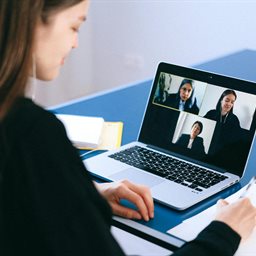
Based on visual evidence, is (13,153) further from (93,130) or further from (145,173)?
(93,130)

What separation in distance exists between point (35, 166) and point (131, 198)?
15.2 inches

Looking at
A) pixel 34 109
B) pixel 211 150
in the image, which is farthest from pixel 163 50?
pixel 34 109

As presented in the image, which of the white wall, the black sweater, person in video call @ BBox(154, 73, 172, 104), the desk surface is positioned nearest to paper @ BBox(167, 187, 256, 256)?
the desk surface

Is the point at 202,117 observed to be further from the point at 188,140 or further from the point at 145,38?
the point at 145,38

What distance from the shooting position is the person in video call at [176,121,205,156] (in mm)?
1300

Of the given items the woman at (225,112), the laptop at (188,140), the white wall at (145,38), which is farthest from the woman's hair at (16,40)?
the white wall at (145,38)

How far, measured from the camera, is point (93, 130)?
149cm

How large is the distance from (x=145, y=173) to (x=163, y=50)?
221 cm

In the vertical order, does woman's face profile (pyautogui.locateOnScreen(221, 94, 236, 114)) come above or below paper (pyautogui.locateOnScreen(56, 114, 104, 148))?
above

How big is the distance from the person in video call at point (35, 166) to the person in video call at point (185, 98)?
0.56 meters

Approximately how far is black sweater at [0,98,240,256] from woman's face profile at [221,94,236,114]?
1.86 ft

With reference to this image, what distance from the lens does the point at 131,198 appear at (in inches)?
43.4

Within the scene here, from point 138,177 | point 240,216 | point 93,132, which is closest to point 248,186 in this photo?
point 240,216

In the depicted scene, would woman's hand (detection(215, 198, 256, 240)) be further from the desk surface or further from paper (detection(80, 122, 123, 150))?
paper (detection(80, 122, 123, 150))
